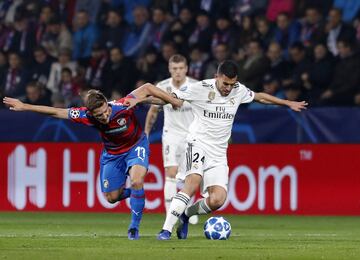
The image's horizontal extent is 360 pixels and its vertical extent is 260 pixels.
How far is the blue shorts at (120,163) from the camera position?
1418 cm

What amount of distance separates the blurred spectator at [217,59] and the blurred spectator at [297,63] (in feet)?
3.90

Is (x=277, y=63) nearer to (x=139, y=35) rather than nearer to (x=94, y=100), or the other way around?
(x=139, y=35)

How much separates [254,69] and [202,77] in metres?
1.09

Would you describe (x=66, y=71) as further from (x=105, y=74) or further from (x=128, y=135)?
(x=128, y=135)

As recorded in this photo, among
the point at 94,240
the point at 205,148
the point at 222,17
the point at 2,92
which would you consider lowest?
the point at 94,240

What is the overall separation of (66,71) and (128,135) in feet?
26.3

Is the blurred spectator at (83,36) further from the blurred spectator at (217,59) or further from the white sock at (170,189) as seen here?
the white sock at (170,189)

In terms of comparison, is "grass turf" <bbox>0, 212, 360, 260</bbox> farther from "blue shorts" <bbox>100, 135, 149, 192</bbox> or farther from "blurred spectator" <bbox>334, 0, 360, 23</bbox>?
"blurred spectator" <bbox>334, 0, 360, 23</bbox>

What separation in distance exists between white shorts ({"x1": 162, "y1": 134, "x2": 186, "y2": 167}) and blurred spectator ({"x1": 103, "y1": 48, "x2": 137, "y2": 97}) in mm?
4578

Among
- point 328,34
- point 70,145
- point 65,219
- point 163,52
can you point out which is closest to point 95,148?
point 70,145

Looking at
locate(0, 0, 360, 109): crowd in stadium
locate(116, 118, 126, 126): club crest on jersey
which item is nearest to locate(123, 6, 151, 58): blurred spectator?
locate(0, 0, 360, 109): crowd in stadium

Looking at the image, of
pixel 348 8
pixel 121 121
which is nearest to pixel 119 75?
pixel 348 8

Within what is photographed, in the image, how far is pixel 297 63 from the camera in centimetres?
2080

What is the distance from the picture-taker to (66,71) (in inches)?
864
